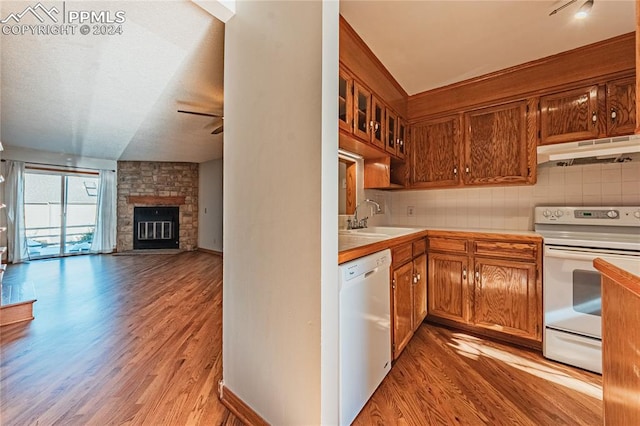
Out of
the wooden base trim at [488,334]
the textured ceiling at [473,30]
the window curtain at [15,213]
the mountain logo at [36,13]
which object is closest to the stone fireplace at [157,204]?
the window curtain at [15,213]

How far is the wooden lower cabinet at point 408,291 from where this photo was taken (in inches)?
70.6

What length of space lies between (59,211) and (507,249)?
8.09 metres

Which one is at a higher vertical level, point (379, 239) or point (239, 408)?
point (379, 239)

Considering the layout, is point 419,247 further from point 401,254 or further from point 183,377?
point 183,377

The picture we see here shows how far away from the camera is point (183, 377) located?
5.75 ft

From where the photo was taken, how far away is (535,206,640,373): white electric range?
178cm

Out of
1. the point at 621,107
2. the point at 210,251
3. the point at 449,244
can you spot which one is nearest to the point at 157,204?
the point at 210,251

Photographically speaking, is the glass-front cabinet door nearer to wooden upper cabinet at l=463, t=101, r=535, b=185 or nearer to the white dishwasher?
wooden upper cabinet at l=463, t=101, r=535, b=185

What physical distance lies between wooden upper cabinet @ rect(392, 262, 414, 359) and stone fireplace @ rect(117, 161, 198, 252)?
6432 millimetres

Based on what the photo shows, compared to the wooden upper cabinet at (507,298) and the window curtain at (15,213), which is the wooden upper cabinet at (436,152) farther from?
the window curtain at (15,213)

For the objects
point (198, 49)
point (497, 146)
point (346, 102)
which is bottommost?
point (497, 146)

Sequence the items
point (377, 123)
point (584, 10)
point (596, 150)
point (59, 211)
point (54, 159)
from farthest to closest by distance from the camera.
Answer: point (59, 211) < point (54, 159) < point (377, 123) < point (596, 150) < point (584, 10)

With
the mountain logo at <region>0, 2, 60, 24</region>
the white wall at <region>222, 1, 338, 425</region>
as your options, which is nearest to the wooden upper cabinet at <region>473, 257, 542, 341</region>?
the white wall at <region>222, 1, 338, 425</region>

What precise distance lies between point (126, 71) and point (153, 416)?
8.78ft
